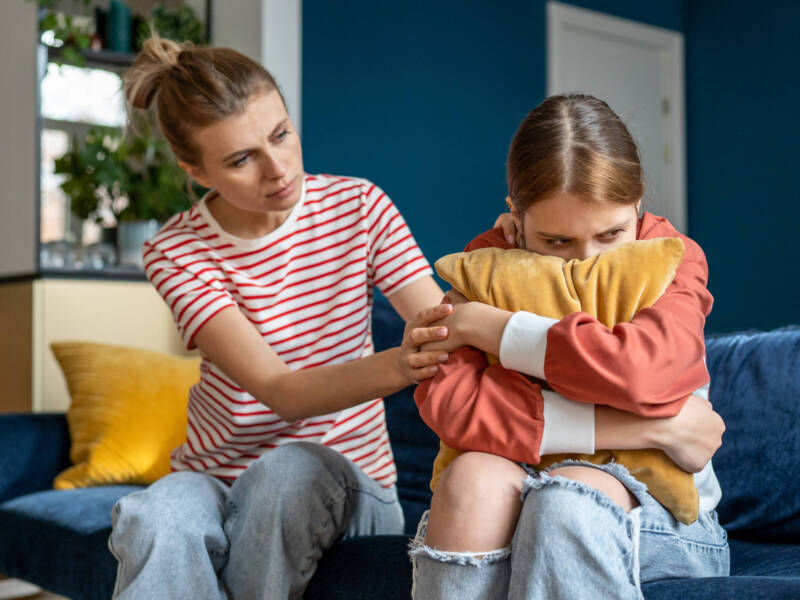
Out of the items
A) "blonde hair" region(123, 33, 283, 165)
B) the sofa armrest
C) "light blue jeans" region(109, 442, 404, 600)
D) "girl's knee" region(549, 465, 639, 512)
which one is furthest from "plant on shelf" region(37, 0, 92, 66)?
"girl's knee" region(549, 465, 639, 512)

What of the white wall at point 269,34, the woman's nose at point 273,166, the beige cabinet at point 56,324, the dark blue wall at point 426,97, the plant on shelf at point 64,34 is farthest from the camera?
the dark blue wall at point 426,97

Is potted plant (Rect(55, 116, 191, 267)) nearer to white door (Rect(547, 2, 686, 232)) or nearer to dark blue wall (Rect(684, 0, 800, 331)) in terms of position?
white door (Rect(547, 2, 686, 232))

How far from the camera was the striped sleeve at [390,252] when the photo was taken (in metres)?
1.65

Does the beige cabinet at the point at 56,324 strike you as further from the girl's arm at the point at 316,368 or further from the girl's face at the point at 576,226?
the girl's face at the point at 576,226

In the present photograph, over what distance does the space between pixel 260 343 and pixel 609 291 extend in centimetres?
62

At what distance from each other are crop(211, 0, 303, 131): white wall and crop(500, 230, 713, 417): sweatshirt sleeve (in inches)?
110

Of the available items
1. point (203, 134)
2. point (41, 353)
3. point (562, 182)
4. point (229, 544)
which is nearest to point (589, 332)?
point (562, 182)

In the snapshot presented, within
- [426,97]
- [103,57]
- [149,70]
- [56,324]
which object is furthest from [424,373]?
[426,97]

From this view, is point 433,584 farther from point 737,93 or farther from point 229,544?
point 737,93

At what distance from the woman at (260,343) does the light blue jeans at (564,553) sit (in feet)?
1.05

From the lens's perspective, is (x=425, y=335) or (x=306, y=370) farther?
(x=306, y=370)

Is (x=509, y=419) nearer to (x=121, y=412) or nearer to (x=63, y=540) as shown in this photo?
(x=63, y=540)

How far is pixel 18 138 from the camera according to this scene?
3447 millimetres

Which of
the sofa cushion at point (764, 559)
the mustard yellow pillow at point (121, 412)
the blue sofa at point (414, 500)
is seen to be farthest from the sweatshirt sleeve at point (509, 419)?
the mustard yellow pillow at point (121, 412)
